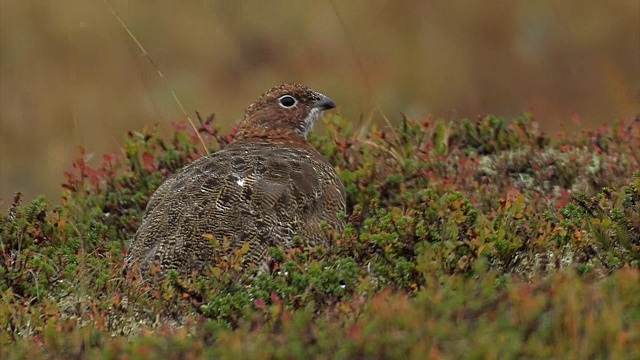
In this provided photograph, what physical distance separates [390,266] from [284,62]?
7.44 metres

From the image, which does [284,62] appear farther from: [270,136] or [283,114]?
[270,136]

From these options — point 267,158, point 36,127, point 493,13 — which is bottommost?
point 267,158

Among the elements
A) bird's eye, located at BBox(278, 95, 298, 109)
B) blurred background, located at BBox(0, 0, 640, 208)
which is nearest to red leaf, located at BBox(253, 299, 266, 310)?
bird's eye, located at BBox(278, 95, 298, 109)

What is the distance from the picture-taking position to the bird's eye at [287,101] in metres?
7.32

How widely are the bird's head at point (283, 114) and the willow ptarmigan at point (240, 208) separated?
45 cm

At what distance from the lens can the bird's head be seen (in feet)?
23.6

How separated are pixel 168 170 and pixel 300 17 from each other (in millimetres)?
5761

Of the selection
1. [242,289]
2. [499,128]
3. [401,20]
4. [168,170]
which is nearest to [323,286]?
[242,289]

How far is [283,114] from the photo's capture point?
7.26 meters

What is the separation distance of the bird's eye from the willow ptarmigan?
626 millimetres

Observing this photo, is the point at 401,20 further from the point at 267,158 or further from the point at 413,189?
the point at 267,158

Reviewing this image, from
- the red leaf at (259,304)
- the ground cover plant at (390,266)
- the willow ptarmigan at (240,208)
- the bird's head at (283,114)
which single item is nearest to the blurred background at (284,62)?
the ground cover plant at (390,266)

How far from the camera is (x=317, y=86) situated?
11.8 metres

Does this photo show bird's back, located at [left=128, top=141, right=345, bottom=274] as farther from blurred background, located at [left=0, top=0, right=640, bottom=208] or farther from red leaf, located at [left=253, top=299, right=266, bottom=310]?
blurred background, located at [left=0, top=0, right=640, bottom=208]
